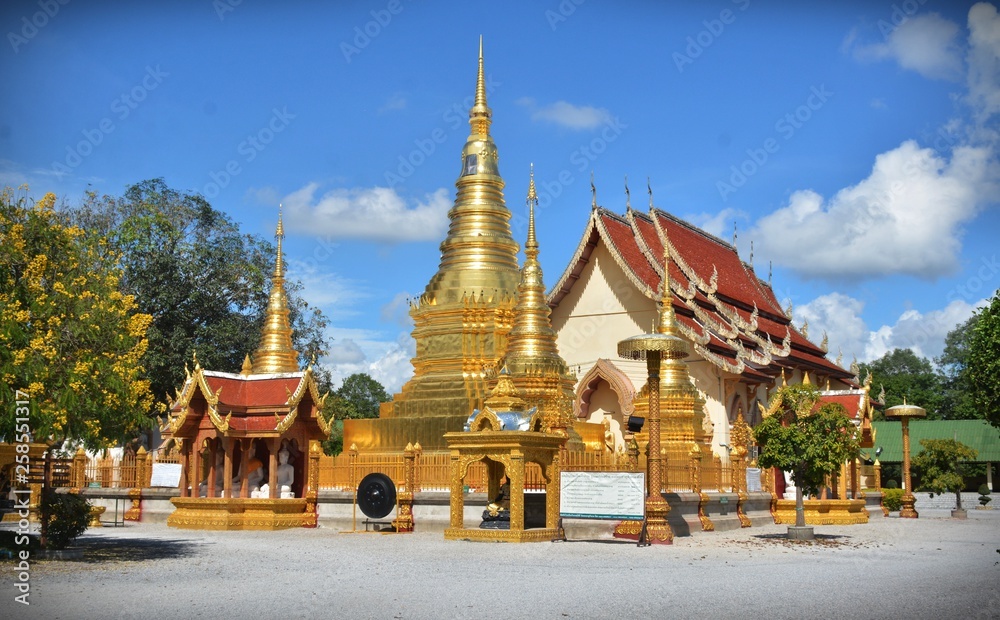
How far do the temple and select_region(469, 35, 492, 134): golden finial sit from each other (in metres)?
9.96

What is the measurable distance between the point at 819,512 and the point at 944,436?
34.3 meters

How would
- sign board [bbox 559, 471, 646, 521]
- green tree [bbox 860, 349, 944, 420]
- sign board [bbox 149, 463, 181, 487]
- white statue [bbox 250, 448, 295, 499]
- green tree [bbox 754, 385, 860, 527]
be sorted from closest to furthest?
sign board [bbox 559, 471, 646, 521] → green tree [bbox 754, 385, 860, 527] → white statue [bbox 250, 448, 295, 499] → sign board [bbox 149, 463, 181, 487] → green tree [bbox 860, 349, 944, 420]

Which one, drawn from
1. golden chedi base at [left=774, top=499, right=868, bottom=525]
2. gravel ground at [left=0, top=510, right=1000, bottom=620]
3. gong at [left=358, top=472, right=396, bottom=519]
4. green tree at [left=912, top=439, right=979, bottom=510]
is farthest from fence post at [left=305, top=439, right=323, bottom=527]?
green tree at [left=912, top=439, right=979, bottom=510]

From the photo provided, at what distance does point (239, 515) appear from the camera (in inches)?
886

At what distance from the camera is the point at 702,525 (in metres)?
21.8

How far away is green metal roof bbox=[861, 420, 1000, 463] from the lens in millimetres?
55750

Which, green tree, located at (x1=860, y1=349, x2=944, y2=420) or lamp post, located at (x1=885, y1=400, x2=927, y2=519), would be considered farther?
green tree, located at (x1=860, y1=349, x2=944, y2=420)

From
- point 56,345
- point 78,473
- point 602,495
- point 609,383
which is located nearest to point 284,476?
point 78,473

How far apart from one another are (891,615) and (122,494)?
1921cm

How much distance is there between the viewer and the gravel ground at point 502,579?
10164 millimetres

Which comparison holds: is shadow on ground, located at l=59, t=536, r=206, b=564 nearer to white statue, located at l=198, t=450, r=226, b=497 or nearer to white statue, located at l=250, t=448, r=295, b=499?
white statue, located at l=198, t=450, r=226, b=497

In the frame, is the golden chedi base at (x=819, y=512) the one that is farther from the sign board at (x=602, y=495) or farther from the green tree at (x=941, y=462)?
the sign board at (x=602, y=495)

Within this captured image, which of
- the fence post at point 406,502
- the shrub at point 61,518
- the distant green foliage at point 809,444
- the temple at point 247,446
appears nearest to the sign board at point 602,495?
the distant green foliage at point 809,444

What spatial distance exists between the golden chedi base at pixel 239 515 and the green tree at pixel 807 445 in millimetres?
9497
